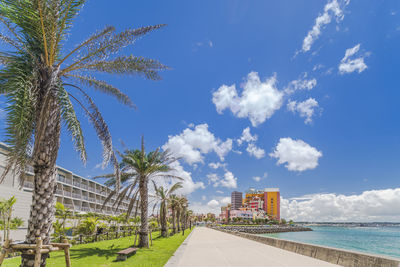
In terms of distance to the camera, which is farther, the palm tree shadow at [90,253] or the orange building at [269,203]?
the orange building at [269,203]

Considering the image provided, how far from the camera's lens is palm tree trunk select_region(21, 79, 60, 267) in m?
6.17

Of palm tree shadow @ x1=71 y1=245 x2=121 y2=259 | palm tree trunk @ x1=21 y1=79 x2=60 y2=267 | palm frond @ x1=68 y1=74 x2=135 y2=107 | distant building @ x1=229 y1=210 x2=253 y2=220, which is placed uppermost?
palm frond @ x1=68 y1=74 x2=135 y2=107

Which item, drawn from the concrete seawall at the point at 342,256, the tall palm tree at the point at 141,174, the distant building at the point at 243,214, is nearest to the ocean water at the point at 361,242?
the concrete seawall at the point at 342,256

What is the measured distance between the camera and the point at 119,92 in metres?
9.87

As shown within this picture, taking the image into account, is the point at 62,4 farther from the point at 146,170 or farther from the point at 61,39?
the point at 146,170

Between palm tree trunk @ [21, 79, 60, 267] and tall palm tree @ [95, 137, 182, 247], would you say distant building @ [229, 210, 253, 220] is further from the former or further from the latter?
palm tree trunk @ [21, 79, 60, 267]

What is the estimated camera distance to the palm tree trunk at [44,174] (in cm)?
617

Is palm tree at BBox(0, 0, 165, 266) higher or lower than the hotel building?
higher

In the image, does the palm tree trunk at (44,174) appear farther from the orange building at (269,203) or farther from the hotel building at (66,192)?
the orange building at (269,203)

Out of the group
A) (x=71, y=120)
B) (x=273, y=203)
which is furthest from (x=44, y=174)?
(x=273, y=203)

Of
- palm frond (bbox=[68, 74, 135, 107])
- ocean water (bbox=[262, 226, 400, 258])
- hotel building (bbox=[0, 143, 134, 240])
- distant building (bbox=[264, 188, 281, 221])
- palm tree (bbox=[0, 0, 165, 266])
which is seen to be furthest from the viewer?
distant building (bbox=[264, 188, 281, 221])

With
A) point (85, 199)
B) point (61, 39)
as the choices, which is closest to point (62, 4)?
point (61, 39)

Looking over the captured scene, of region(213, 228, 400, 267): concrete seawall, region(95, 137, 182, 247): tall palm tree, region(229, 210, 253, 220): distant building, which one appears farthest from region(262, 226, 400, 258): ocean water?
region(229, 210, 253, 220): distant building

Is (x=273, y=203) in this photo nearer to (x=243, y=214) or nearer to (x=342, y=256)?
(x=243, y=214)
